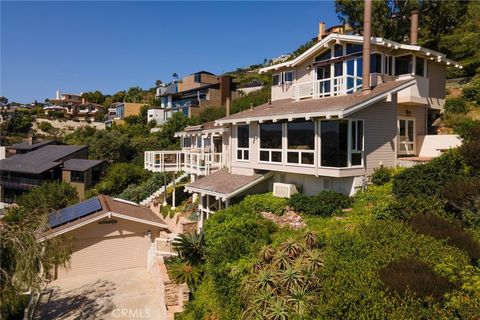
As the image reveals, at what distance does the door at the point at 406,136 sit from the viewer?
1711cm

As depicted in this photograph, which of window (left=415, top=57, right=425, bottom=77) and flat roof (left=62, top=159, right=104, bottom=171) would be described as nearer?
window (left=415, top=57, right=425, bottom=77)

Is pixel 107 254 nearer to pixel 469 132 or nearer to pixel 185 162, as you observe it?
pixel 185 162

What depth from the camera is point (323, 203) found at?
508 inches

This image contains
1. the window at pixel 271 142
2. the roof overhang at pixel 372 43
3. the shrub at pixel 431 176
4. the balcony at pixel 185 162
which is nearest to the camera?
the shrub at pixel 431 176

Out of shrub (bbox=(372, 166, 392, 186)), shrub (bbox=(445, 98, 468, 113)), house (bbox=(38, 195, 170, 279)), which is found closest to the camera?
shrub (bbox=(372, 166, 392, 186))

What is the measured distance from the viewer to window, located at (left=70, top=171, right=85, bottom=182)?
A: 1467 inches

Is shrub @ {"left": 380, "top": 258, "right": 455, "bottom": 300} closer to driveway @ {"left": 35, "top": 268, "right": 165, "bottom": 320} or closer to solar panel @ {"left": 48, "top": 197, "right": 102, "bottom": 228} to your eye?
driveway @ {"left": 35, "top": 268, "right": 165, "bottom": 320}

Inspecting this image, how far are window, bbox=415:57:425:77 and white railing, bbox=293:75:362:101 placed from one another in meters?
4.76

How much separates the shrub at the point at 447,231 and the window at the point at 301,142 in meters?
5.34

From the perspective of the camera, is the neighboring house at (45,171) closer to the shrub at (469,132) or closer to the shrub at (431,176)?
the shrub at (431,176)

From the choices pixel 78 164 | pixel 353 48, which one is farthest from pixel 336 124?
pixel 78 164
